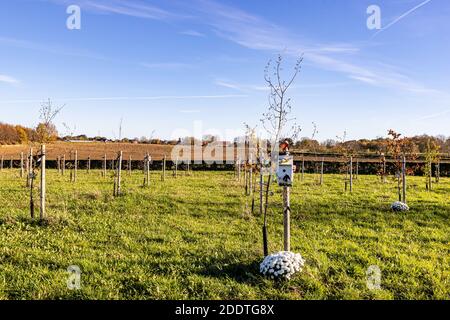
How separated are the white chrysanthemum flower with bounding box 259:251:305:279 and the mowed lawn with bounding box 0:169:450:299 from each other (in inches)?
7.0

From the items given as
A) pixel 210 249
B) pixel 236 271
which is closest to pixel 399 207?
pixel 210 249

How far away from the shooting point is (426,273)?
8.20m

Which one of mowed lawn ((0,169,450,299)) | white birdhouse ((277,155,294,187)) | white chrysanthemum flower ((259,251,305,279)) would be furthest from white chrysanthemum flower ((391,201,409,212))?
white birdhouse ((277,155,294,187))

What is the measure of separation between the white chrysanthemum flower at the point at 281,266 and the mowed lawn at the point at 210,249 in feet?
0.58

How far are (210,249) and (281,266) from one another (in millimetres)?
2753

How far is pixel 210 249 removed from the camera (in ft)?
32.2

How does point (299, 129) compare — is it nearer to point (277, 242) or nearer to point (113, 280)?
point (277, 242)

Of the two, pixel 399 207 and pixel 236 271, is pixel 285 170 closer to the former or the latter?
pixel 236 271

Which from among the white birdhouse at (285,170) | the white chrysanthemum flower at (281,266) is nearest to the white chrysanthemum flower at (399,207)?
the white chrysanthemum flower at (281,266)

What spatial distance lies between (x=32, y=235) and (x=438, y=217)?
14.5 metres

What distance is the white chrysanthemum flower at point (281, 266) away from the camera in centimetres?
743

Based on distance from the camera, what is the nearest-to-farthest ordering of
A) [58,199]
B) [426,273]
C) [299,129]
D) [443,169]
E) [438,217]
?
[426,273] < [299,129] < [438,217] < [58,199] < [443,169]

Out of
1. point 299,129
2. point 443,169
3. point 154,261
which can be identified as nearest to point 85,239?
point 154,261

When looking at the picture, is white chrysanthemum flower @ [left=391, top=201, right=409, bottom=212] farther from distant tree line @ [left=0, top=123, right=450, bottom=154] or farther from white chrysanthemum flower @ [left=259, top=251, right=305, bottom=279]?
white chrysanthemum flower @ [left=259, top=251, right=305, bottom=279]
